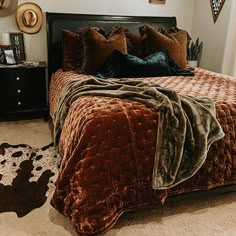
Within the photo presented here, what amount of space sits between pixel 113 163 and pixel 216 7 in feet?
10.5

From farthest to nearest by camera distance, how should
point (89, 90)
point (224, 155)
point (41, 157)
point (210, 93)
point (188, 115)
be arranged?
point (41, 157) < point (210, 93) < point (89, 90) < point (224, 155) < point (188, 115)

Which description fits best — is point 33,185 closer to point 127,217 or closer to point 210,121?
point 127,217

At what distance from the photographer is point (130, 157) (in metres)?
1.65

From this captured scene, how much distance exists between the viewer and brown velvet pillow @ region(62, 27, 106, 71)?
130 inches

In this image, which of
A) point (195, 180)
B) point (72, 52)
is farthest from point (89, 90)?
point (72, 52)

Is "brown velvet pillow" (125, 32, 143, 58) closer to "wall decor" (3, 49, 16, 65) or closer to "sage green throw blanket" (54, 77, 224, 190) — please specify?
"wall decor" (3, 49, 16, 65)

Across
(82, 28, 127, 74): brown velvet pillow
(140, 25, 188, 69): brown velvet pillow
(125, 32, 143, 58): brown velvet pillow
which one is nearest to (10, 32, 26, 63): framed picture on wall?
(82, 28, 127, 74): brown velvet pillow

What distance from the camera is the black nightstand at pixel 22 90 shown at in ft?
10.7

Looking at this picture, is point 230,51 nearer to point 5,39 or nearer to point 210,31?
point 210,31

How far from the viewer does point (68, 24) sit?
3.55 meters

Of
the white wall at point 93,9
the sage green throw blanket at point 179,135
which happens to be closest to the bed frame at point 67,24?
the white wall at point 93,9

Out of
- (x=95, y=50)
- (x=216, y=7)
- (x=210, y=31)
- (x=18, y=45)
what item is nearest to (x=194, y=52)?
(x=210, y=31)

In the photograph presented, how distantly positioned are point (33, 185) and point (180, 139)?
1.21m

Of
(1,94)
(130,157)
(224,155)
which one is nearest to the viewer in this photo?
(130,157)
